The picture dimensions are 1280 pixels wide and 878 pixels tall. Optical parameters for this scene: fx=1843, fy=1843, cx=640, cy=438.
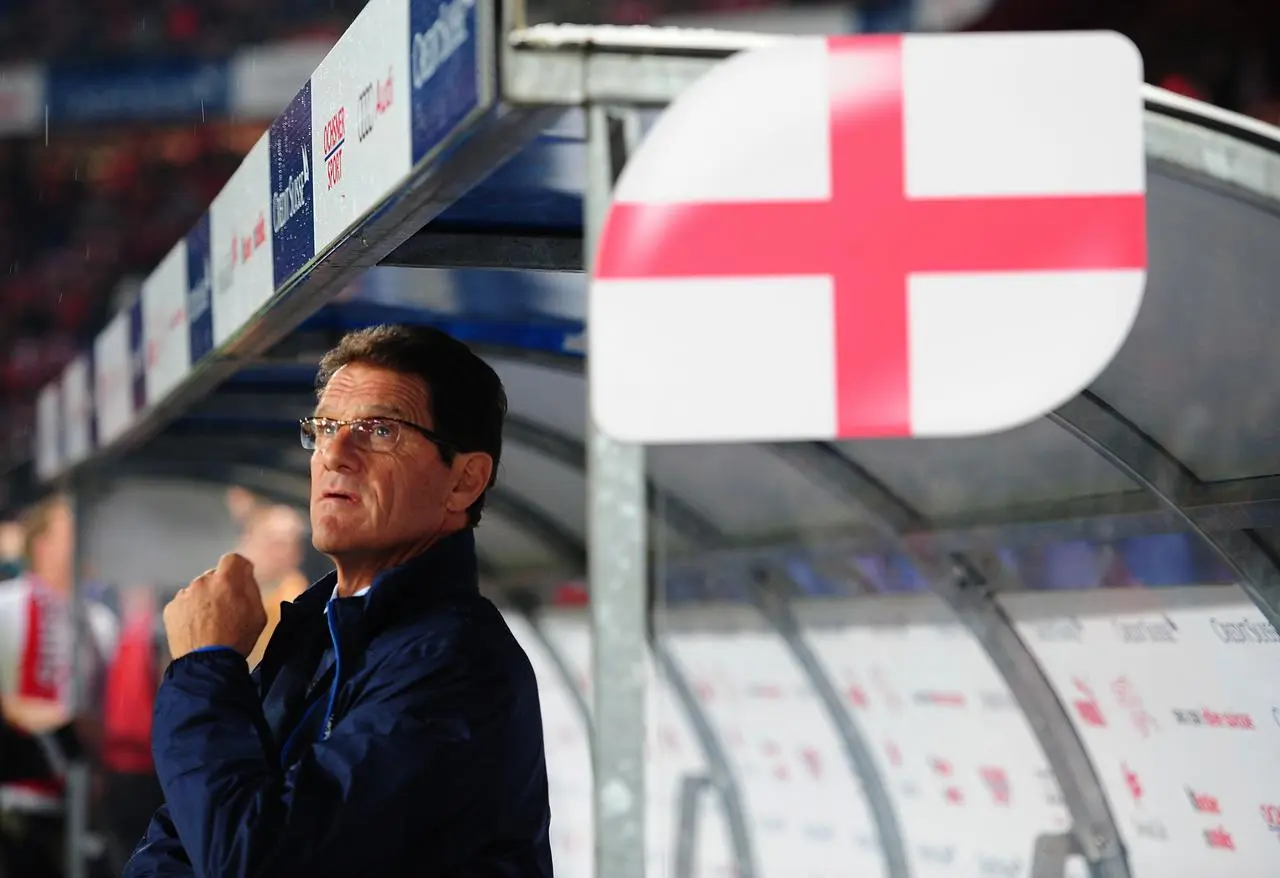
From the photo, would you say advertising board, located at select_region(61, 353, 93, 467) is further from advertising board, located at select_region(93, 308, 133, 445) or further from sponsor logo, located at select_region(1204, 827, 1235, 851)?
sponsor logo, located at select_region(1204, 827, 1235, 851)

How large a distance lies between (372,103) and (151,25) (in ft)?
83.4

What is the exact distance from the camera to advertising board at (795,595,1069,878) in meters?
5.15

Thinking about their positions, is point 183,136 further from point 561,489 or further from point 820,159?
point 820,159

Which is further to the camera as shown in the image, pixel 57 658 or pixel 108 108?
pixel 108 108

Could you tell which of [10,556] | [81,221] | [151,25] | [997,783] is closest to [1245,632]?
[997,783]

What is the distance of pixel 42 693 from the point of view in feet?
27.6

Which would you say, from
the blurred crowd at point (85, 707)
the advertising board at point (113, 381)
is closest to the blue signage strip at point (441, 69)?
the advertising board at point (113, 381)

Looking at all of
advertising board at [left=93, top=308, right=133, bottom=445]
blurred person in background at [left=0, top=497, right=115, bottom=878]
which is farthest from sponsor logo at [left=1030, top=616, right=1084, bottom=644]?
blurred person in background at [left=0, top=497, right=115, bottom=878]

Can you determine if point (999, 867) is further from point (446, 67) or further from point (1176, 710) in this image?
point (446, 67)

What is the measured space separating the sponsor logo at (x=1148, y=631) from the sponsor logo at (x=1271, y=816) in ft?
1.43

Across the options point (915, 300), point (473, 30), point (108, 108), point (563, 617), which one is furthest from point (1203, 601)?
point (108, 108)

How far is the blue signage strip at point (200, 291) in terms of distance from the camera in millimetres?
4684

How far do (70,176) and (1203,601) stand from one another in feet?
86.2

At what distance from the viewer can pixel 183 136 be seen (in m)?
27.9
